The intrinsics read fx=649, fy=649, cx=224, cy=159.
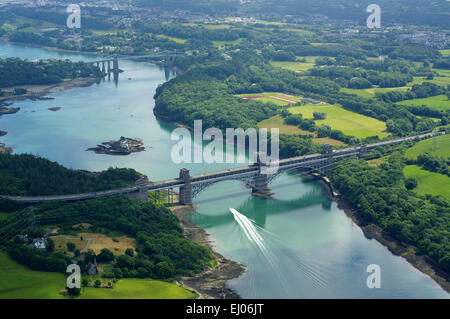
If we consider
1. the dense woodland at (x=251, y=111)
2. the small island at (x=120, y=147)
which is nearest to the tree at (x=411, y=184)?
the dense woodland at (x=251, y=111)

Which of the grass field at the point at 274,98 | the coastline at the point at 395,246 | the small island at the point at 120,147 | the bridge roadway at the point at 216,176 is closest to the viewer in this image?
the coastline at the point at 395,246

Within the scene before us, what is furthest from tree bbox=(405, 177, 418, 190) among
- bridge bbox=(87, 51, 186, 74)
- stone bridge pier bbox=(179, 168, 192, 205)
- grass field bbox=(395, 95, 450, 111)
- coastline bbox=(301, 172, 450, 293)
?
bridge bbox=(87, 51, 186, 74)

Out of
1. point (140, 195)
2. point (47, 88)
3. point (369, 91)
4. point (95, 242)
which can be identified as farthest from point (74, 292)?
point (369, 91)

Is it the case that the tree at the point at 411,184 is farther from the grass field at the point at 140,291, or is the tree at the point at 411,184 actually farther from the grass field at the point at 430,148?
the grass field at the point at 140,291

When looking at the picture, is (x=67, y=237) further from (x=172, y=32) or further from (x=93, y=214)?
(x=172, y=32)

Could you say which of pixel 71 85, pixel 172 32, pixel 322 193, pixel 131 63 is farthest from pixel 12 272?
pixel 172 32

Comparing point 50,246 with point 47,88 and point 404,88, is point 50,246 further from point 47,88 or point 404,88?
point 404,88
